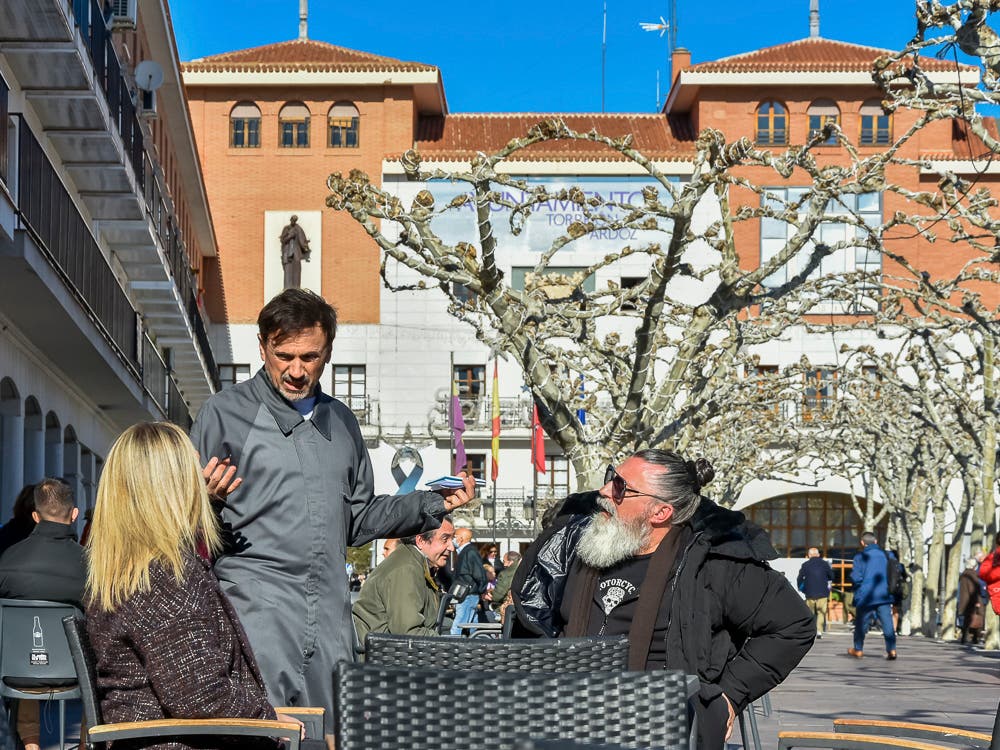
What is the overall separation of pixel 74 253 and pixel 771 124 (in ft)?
143

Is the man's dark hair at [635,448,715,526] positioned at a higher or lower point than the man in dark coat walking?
higher

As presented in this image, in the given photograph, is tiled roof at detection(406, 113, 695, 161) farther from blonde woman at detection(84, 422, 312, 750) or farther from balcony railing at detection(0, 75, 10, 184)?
blonde woman at detection(84, 422, 312, 750)

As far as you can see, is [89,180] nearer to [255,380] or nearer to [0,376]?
[0,376]

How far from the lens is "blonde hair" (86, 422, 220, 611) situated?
4.63 meters

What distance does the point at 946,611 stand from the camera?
119 feet

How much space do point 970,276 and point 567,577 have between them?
540 inches

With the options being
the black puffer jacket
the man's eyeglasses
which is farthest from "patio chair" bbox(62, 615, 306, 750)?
the man's eyeglasses

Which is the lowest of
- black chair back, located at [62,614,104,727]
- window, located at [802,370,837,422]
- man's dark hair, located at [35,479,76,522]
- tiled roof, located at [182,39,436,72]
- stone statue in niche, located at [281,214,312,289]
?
black chair back, located at [62,614,104,727]

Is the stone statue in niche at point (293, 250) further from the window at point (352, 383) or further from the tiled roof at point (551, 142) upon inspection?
the tiled roof at point (551, 142)

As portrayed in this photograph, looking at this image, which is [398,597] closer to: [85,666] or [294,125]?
[85,666]

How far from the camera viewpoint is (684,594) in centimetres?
584

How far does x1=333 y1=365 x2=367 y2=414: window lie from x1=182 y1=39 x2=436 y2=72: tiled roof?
34.3 ft

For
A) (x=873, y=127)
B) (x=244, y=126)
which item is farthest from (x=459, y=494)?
(x=873, y=127)

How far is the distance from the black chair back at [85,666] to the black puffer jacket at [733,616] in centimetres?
197
